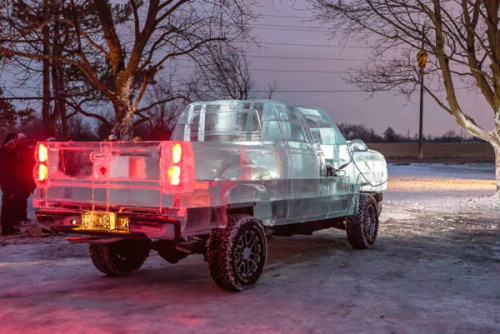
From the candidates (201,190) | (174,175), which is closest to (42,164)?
(174,175)

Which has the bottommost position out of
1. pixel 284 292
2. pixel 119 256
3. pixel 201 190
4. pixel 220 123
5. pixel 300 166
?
pixel 284 292

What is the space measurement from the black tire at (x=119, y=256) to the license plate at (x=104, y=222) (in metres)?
0.89

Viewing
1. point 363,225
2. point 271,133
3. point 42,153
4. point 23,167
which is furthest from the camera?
point 23,167

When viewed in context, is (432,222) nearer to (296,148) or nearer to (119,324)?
(296,148)

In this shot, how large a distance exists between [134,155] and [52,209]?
129 cm

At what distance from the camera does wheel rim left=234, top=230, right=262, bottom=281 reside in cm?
706

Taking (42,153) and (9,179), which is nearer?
(42,153)

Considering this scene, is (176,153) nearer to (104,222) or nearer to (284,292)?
(104,222)

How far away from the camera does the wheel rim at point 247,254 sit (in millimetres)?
7062

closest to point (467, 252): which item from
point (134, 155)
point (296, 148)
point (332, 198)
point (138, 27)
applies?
point (332, 198)

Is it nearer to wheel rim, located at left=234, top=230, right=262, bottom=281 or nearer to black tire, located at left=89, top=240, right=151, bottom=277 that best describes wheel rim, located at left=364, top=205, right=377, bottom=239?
wheel rim, located at left=234, top=230, right=262, bottom=281

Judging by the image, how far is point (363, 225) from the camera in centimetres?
992

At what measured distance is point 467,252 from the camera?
9812 mm

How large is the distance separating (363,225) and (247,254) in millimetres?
3212
